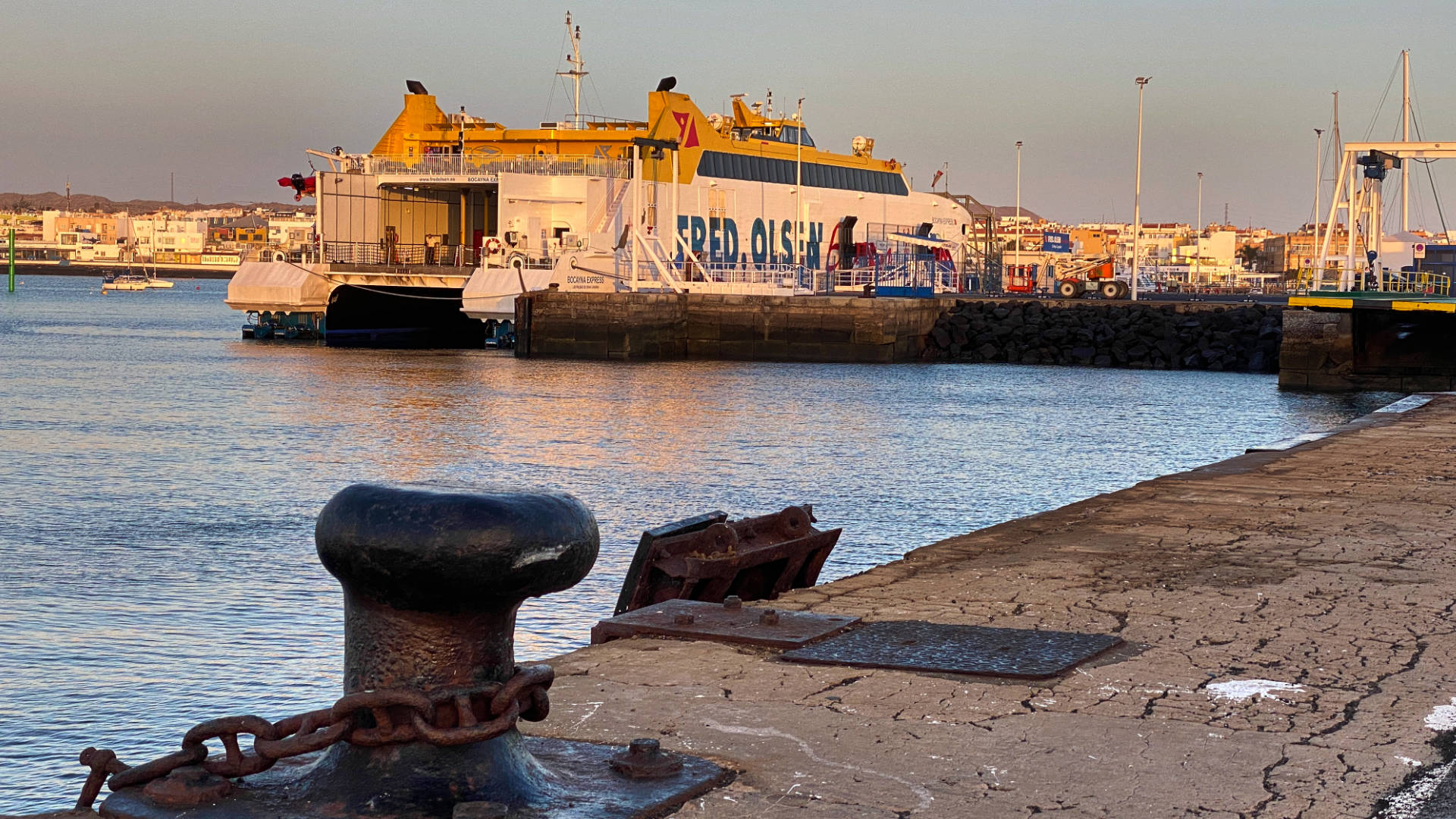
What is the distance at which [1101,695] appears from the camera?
5.35 metres

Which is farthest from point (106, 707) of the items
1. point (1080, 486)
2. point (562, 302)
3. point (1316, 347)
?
point (562, 302)

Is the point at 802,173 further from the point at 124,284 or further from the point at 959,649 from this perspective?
the point at 124,284

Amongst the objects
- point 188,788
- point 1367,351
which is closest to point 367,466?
point 188,788

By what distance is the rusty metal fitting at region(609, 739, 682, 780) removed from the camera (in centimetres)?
423

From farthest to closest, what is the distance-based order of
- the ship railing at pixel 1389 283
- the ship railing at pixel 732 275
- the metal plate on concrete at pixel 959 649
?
1. the ship railing at pixel 732 275
2. the ship railing at pixel 1389 283
3. the metal plate on concrete at pixel 959 649

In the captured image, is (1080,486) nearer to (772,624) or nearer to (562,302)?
(772,624)

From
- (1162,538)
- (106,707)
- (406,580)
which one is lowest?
(106,707)

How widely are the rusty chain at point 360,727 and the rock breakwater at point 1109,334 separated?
4452 centimetres

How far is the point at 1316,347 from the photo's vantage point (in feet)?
119

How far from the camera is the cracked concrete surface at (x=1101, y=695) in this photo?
4320 mm

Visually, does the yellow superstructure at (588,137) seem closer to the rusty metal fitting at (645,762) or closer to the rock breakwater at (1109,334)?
the rock breakwater at (1109,334)

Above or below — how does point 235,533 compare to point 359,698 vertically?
below

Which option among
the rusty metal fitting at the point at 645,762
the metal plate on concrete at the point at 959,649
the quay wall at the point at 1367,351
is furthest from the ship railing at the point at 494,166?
the rusty metal fitting at the point at 645,762

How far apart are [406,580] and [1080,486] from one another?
1633 centimetres
